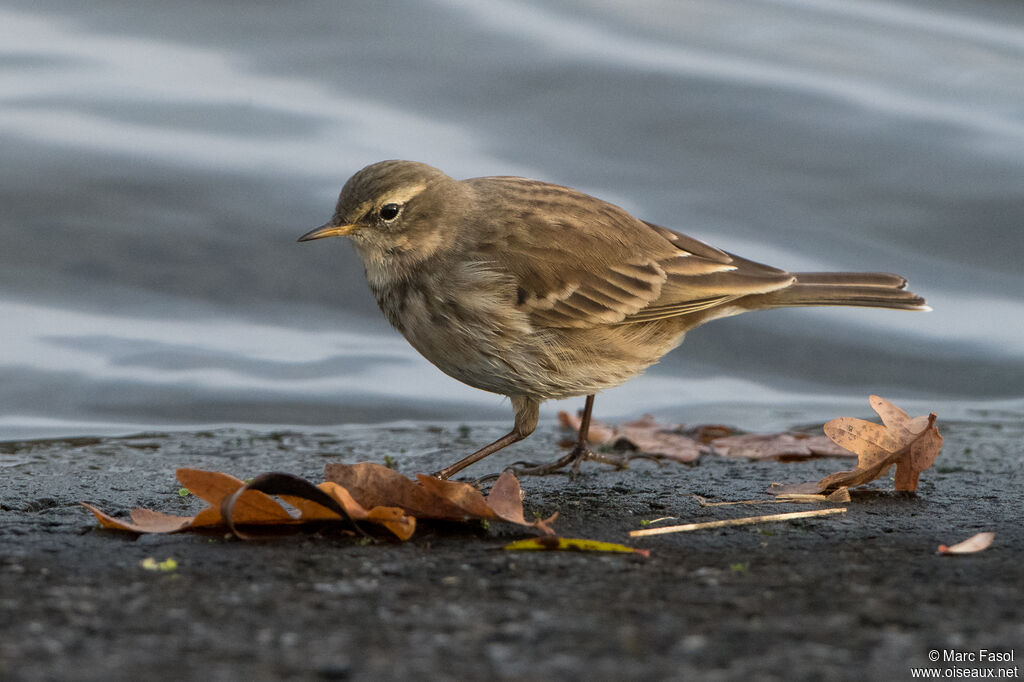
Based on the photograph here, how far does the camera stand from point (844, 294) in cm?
625

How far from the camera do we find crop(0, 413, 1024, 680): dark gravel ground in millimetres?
2488

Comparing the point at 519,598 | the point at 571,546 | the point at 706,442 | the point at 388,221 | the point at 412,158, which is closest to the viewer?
the point at 519,598

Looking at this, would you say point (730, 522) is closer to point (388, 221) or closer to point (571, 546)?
point (571, 546)

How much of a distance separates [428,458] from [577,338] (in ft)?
3.38

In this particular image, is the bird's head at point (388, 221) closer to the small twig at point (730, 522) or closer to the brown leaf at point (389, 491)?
the brown leaf at point (389, 491)

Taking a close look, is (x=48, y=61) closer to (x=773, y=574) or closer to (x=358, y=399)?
(x=358, y=399)

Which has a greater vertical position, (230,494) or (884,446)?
(884,446)

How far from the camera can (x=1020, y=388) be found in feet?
27.6

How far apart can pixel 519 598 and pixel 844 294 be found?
12.7ft

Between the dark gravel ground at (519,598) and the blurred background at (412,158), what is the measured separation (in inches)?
147

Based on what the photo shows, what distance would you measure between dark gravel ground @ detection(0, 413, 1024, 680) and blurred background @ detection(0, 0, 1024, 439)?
3.72 m

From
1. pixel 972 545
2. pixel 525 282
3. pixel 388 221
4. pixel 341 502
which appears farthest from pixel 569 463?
pixel 972 545

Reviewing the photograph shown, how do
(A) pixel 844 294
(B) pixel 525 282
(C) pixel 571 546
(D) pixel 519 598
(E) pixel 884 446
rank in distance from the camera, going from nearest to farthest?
1. (D) pixel 519 598
2. (C) pixel 571 546
3. (E) pixel 884 446
4. (B) pixel 525 282
5. (A) pixel 844 294

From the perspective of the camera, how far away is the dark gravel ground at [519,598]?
2488mm
